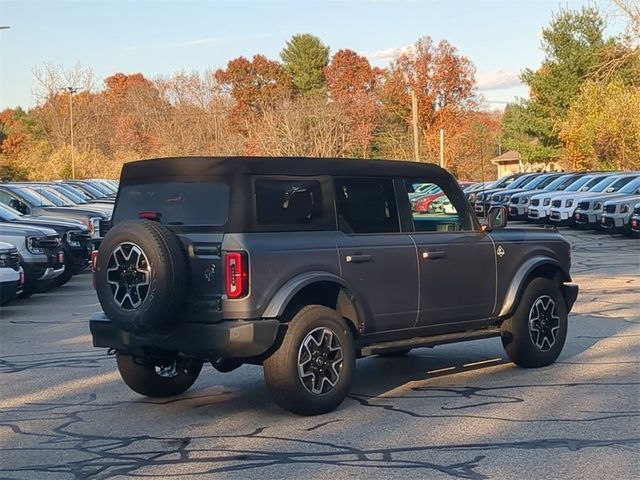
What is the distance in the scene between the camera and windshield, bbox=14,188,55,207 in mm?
22297

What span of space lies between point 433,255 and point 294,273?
5.10ft

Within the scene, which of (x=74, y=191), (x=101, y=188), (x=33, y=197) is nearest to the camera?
(x=33, y=197)

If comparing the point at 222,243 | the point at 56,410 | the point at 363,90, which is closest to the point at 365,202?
the point at 222,243

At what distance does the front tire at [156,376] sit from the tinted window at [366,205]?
1.74 meters

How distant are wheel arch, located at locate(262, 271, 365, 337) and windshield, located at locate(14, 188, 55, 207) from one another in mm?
15529

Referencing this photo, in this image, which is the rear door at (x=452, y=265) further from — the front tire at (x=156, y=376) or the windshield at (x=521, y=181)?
the windshield at (x=521, y=181)

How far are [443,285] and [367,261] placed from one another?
92 cm

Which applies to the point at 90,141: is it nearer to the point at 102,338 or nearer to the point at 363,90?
the point at 363,90

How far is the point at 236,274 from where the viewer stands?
7.33m

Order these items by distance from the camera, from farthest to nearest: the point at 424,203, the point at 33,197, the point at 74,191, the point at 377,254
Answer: the point at 74,191 < the point at 33,197 < the point at 424,203 < the point at 377,254

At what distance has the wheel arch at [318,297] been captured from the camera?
746 cm

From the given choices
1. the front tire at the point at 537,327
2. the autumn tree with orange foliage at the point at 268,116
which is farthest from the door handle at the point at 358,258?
the autumn tree with orange foliage at the point at 268,116

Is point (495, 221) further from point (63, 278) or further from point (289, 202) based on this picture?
point (63, 278)

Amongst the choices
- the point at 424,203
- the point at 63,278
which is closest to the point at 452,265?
the point at 424,203
